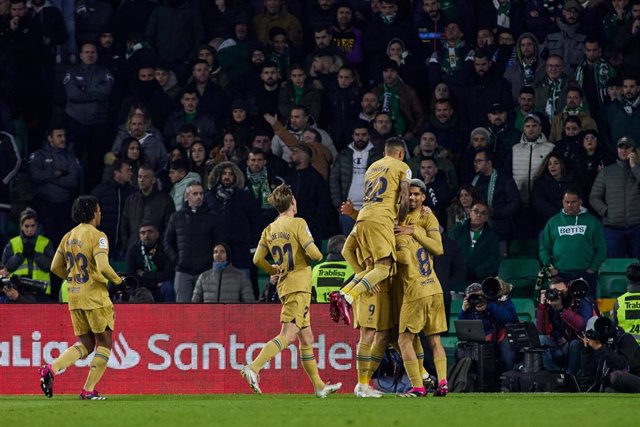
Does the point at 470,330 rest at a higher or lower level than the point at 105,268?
lower

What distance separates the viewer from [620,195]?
20500 millimetres

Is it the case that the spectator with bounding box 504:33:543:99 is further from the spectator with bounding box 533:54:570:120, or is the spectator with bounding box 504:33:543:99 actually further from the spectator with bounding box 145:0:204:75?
the spectator with bounding box 145:0:204:75

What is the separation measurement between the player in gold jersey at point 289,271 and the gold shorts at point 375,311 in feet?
2.10

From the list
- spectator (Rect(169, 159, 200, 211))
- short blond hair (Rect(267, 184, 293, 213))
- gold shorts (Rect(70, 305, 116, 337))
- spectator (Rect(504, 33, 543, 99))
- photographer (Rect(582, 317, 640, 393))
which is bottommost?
photographer (Rect(582, 317, 640, 393))

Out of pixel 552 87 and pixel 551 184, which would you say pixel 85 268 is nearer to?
pixel 551 184

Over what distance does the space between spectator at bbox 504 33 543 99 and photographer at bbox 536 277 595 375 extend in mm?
4850

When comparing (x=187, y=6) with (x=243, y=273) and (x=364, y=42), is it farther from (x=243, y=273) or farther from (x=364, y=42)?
(x=243, y=273)

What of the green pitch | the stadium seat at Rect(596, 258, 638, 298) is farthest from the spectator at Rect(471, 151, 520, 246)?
the green pitch

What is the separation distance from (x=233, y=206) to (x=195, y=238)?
0.78 m

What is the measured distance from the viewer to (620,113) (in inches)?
848

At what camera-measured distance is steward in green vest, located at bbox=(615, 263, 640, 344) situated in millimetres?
18266

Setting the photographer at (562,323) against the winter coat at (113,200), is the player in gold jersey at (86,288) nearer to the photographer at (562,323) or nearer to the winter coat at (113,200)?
the photographer at (562,323)

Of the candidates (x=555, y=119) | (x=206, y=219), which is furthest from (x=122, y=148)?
(x=555, y=119)

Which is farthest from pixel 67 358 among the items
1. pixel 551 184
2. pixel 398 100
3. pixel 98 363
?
pixel 398 100
